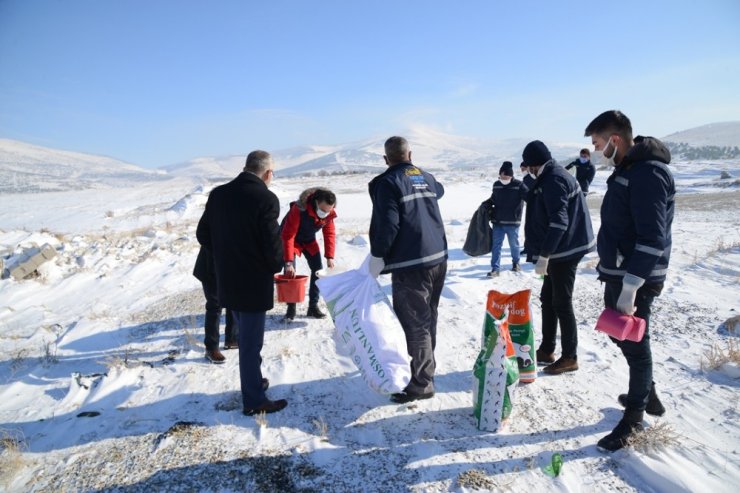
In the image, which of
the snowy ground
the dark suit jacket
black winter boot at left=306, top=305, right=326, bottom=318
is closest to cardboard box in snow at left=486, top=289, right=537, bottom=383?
the snowy ground

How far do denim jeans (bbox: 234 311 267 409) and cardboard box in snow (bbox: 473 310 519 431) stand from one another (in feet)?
5.44

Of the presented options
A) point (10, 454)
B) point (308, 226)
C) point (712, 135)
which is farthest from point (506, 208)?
point (712, 135)

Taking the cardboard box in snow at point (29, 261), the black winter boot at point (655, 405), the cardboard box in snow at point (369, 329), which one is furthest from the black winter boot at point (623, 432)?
the cardboard box in snow at point (29, 261)

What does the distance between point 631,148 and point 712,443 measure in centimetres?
200

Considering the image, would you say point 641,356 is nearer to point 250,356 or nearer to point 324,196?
point 250,356

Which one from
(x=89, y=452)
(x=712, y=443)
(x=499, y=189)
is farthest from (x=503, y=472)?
(x=499, y=189)

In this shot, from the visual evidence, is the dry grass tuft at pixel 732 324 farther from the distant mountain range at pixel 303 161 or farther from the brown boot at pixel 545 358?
the distant mountain range at pixel 303 161

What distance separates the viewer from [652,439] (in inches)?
105

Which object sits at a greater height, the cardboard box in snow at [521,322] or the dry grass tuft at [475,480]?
the cardboard box in snow at [521,322]

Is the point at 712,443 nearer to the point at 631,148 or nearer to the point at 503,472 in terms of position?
the point at 503,472

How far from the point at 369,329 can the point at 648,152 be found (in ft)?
6.97

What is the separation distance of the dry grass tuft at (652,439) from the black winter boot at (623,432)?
0.03 metres

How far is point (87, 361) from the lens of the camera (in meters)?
4.41

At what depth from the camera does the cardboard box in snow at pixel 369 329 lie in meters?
3.00
